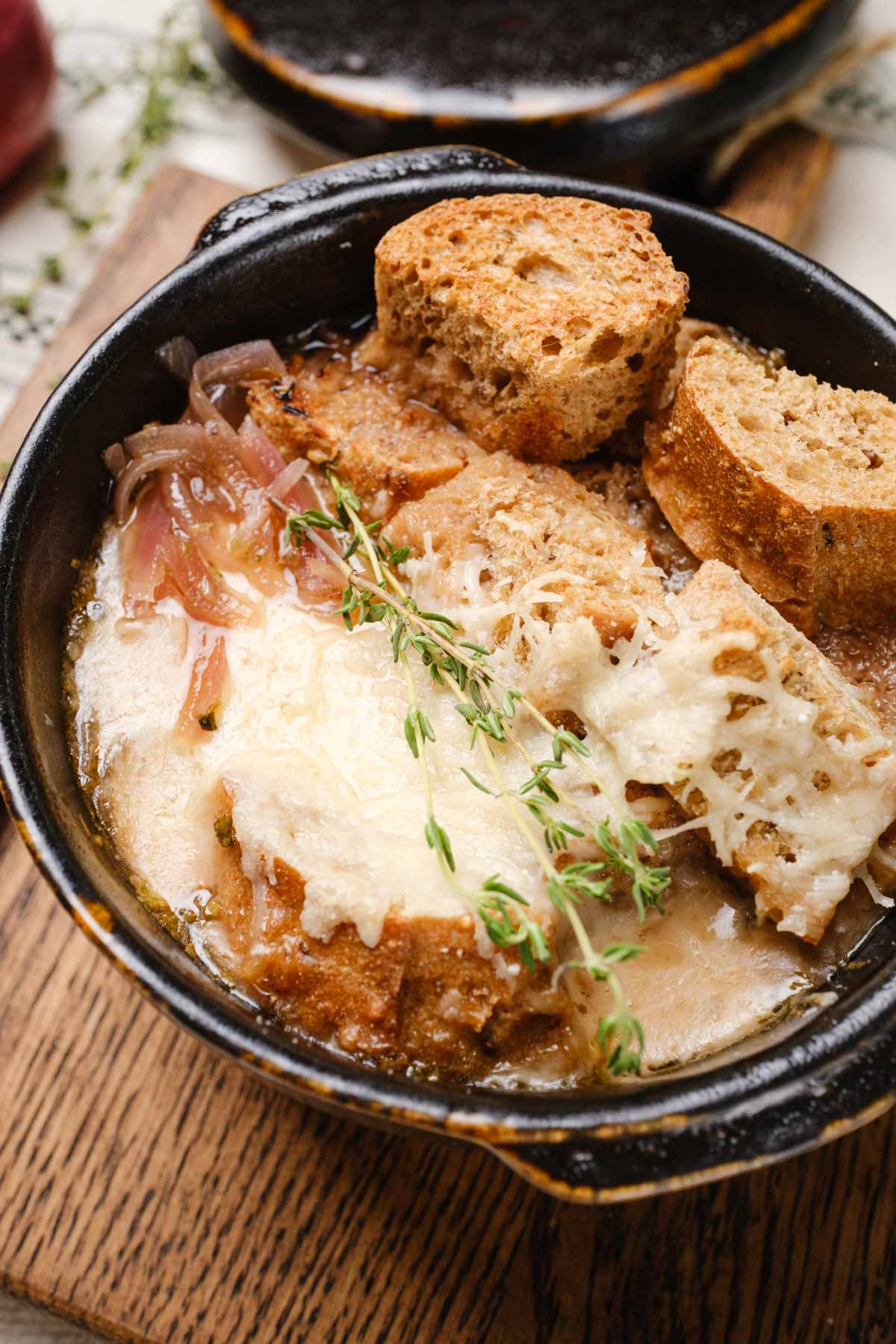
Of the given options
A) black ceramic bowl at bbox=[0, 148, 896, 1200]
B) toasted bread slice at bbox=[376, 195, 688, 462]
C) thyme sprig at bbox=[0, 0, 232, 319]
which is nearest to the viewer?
black ceramic bowl at bbox=[0, 148, 896, 1200]

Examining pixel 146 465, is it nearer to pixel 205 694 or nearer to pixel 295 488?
pixel 295 488

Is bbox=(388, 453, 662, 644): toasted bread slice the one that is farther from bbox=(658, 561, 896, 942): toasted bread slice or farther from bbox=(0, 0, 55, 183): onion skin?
bbox=(0, 0, 55, 183): onion skin

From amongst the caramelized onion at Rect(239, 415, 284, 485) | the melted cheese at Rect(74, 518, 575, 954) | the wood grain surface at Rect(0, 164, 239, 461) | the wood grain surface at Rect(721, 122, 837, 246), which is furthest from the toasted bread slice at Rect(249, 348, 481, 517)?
the wood grain surface at Rect(721, 122, 837, 246)

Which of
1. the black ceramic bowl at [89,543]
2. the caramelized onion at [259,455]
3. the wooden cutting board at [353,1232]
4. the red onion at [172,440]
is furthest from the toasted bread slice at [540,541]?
the wooden cutting board at [353,1232]

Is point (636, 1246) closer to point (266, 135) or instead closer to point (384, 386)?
point (384, 386)

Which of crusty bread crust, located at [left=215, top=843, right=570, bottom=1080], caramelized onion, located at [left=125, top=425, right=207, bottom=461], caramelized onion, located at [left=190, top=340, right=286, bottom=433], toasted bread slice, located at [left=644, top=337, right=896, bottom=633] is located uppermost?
toasted bread slice, located at [left=644, top=337, right=896, bottom=633]

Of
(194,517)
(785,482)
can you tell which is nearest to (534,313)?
(785,482)

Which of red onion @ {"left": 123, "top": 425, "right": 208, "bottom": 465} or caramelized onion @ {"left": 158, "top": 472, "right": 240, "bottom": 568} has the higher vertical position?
red onion @ {"left": 123, "top": 425, "right": 208, "bottom": 465}
